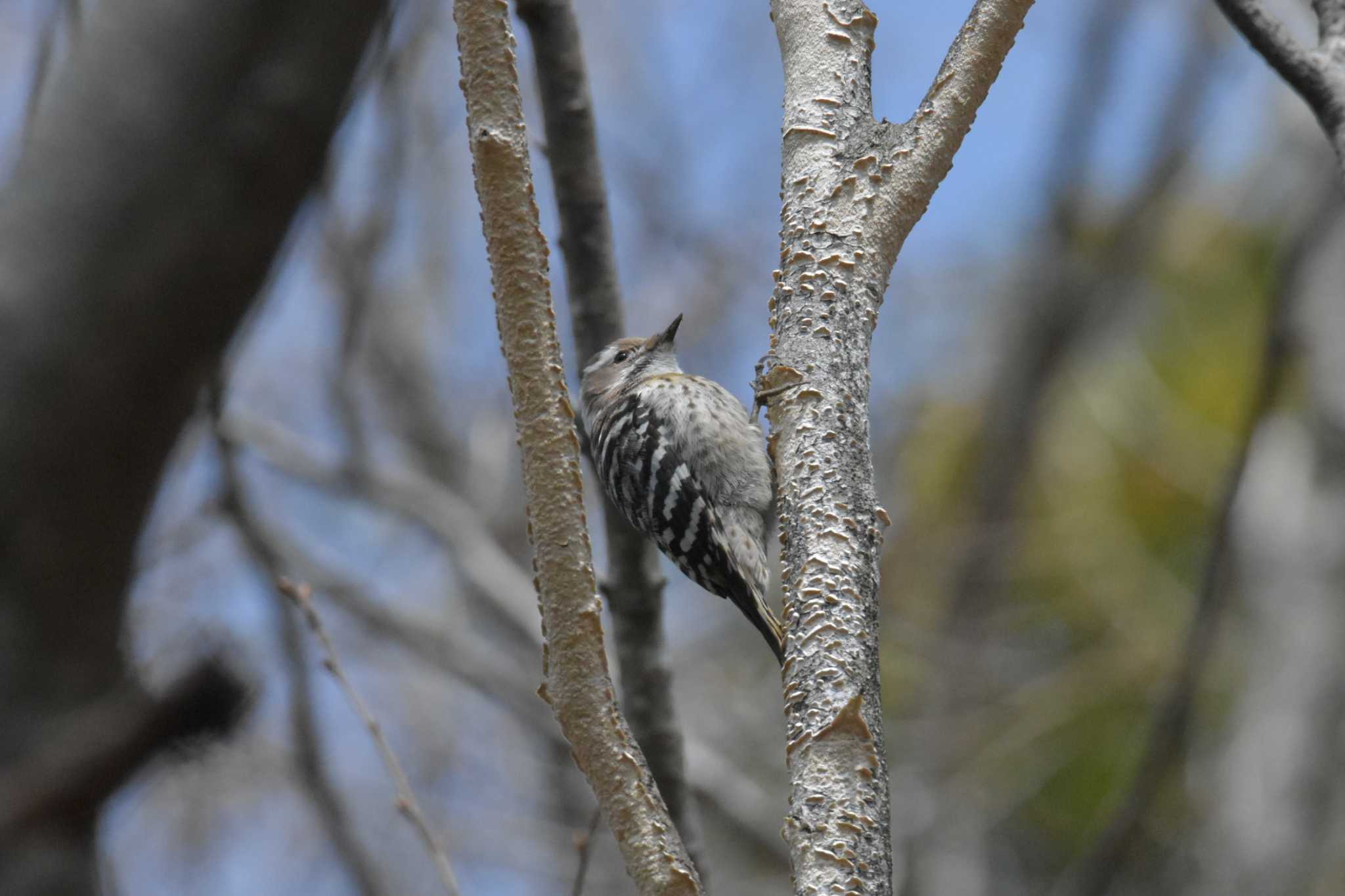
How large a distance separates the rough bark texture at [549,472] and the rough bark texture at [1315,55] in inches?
43.4

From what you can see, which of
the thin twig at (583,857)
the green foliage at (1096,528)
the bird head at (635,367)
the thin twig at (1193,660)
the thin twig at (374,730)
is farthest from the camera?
the green foliage at (1096,528)

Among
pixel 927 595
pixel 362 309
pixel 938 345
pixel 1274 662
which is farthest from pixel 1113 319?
pixel 362 309

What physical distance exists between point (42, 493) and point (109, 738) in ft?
7.08

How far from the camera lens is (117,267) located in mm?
2682

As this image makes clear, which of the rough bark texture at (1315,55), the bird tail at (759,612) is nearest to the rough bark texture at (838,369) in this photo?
the rough bark texture at (1315,55)

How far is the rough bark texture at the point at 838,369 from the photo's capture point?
59.2 inches

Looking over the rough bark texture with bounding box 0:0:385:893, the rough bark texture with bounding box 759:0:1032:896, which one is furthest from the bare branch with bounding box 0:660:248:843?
the rough bark texture with bounding box 0:0:385:893

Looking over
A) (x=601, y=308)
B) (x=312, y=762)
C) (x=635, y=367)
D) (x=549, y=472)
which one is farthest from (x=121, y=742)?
(x=635, y=367)

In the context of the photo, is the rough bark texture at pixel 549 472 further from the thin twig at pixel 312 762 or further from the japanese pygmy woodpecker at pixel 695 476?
the thin twig at pixel 312 762

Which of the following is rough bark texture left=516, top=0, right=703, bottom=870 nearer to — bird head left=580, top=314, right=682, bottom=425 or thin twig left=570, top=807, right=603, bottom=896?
thin twig left=570, top=807, right=603, bottom=896

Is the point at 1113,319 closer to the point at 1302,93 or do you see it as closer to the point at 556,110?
the point at 556,110

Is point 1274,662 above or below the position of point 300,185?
above

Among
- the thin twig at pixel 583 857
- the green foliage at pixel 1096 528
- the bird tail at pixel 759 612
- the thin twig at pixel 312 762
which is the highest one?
the green foliage at pixel 1096 528

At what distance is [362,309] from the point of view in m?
4.91
